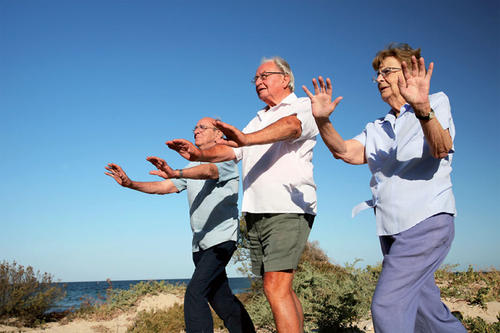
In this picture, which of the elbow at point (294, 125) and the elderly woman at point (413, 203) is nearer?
the elderly woman at point (413, 203)

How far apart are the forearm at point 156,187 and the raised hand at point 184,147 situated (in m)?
1.41

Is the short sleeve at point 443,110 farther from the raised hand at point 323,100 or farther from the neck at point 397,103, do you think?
the raised hand at point 323,100

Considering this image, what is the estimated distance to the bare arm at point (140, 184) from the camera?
3754mm

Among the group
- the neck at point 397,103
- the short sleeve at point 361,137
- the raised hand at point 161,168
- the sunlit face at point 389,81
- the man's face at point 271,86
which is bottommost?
the raised hand at point 161,168

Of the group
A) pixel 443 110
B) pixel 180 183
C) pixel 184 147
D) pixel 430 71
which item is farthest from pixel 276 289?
pixel 180 183

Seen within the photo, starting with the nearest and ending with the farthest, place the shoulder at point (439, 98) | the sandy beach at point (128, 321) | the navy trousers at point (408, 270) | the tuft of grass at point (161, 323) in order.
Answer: the navy trousers at point (408, 270) < the shoulder at point (439, 98) < the sandy beach at point (128, 321) < the tuft of grass at point (161, 323)

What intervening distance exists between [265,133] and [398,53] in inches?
38.9

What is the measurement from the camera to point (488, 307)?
4.96 metres

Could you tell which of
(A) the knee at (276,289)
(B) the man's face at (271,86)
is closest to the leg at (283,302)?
(A) the knee at (276,289)

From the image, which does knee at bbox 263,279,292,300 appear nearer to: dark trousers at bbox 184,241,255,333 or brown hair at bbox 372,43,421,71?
dark trousers at bbox 184,241,255,333

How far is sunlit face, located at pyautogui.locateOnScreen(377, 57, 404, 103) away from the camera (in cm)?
245

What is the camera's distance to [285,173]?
9.45ft

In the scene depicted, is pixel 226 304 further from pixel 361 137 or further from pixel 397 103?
pixel 397 103

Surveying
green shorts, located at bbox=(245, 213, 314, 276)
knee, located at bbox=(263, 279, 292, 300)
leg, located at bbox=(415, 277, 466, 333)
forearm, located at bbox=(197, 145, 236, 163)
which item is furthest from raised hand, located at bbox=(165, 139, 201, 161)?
leg, located at bbox=(415, 277, 466, 333)
